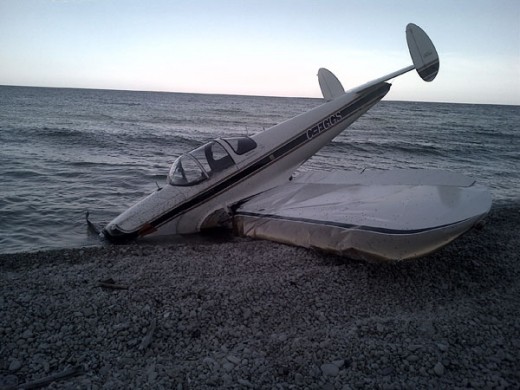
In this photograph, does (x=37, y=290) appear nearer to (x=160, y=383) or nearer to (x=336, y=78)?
(x=160, y=383)

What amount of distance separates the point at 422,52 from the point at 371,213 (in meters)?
7.46

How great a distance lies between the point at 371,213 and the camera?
6.06 meters

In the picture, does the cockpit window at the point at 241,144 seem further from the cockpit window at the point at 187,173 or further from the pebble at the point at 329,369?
the pebble at the point at 329,369

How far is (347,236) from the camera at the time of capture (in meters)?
5.75

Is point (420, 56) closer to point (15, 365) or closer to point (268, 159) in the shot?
point (268, 159)

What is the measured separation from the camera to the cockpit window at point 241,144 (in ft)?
27.8

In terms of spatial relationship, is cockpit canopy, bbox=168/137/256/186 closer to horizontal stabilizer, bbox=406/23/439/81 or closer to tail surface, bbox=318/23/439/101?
tail surface, bbox=318/23/439/101

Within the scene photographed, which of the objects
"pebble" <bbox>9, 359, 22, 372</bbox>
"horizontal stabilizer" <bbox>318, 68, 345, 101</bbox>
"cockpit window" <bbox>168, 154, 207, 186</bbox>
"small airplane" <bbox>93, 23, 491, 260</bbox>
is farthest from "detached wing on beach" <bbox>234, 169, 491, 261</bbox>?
"pebble" <bbox>9, 359, 22, 372</bbox>

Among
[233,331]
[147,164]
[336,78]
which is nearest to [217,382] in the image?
[233,331]

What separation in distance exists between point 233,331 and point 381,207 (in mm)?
3455

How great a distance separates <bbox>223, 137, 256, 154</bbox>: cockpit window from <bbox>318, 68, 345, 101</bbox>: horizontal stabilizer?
4093 millimetres

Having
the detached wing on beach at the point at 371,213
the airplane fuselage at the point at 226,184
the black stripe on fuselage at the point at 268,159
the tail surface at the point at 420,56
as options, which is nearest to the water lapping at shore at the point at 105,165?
the airplane fuselage at the point at 226,184

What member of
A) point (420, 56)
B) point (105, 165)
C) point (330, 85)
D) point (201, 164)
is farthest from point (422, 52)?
point (105, 165)

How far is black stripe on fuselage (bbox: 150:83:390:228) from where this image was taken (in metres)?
7.87
